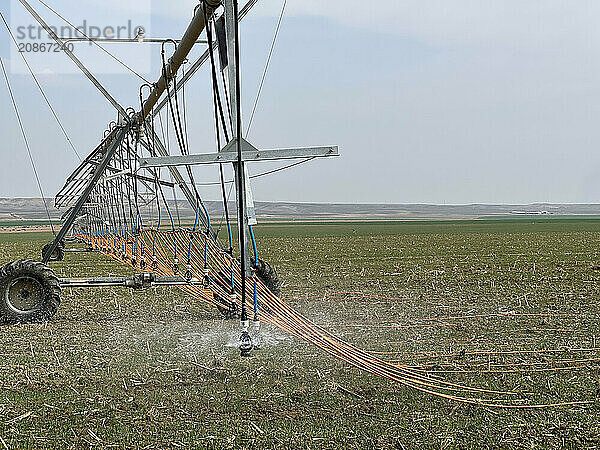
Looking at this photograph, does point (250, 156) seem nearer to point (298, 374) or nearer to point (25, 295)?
point (298, 374)

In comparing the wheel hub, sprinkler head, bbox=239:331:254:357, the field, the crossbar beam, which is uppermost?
the crossbar beam

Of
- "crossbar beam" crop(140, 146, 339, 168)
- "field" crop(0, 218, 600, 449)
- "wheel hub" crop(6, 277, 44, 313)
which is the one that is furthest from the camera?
"wheel hub" crop(6, 277, 44, 313)

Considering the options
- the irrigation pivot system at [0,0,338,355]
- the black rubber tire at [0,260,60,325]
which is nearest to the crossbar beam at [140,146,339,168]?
the irrigation pivot system at [0,0,338,355]

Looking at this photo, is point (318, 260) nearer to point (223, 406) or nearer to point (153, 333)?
point (153, 333)

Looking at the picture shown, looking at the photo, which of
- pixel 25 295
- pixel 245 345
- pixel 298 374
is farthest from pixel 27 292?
pixel 298 374

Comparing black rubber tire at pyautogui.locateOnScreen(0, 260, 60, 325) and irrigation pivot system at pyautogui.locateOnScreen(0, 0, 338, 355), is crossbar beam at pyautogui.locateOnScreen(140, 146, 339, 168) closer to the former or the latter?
irrigation pivot system at pyautogui.locateOnScreen(0, 0, 338, 355)

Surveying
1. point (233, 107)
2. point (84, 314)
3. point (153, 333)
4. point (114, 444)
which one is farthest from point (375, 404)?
point (84, 314)

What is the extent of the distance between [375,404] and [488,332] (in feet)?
12.9

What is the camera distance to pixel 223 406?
21.0ft

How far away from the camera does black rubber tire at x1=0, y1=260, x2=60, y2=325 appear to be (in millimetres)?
10391

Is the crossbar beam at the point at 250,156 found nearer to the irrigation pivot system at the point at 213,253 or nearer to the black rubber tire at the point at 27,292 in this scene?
the irrigation pivot system at the point at 213,253

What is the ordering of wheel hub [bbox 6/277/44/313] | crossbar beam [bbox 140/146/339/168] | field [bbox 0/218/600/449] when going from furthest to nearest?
1. wheel hub [bbox 6/277/44/313]
2. crossbar beam [bbox 140/146/339/168]
3. field [bbox 0/218/600/449]

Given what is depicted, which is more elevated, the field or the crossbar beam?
the crossbar beam

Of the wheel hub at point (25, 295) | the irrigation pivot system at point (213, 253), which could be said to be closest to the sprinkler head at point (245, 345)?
the irrigation pivot system at point (213, 253)
